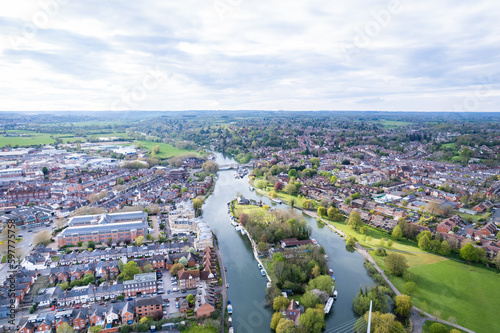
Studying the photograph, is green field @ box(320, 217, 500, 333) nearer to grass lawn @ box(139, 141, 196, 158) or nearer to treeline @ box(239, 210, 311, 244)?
treeline @ box(239, 210, 311, 244)

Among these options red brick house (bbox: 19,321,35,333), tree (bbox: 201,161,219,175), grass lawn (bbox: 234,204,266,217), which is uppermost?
tree (bbox: 201,161,219,175)

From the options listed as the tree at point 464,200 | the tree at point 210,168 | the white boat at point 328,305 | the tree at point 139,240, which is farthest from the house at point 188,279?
the tree at point 464,200

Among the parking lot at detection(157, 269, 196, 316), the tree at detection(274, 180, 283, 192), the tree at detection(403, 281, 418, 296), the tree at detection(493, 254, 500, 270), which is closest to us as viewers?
the parking lot at detection(157, 269, 196, 316)

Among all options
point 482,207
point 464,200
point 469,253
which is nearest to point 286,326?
point 469,253

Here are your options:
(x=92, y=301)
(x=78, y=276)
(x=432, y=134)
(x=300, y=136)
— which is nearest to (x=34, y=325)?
(x=92, y=301)

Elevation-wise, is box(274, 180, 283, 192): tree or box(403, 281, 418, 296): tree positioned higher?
box(274, 180, 283, 192): tree

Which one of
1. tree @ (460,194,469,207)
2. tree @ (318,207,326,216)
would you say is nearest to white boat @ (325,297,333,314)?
tree @ (318,207,326,216)
